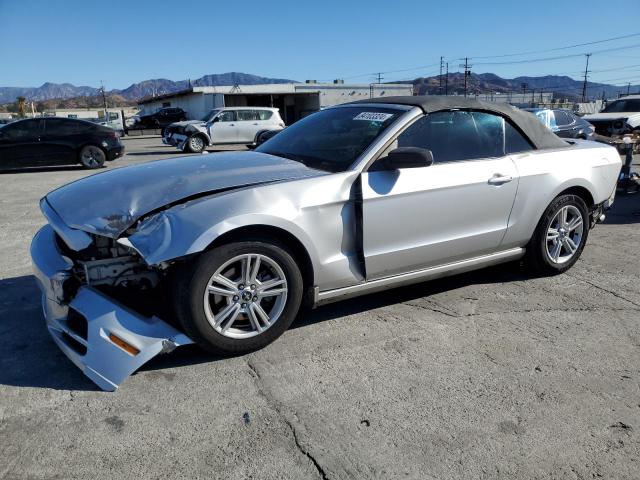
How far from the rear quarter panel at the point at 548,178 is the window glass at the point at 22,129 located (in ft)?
41.0

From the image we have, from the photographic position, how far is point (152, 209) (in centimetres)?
296

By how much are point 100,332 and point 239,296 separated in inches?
30.6

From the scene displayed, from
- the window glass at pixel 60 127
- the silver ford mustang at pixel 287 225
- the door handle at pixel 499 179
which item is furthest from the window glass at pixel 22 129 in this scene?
the door handle at pixel 499 179

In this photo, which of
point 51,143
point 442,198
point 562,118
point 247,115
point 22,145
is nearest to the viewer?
point 442,198

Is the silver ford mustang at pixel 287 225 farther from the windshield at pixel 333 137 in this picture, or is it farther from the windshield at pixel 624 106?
the windshield at pixel 624 106

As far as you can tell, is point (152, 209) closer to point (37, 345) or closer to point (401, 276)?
point (37, 345)

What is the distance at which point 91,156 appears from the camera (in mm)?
13289

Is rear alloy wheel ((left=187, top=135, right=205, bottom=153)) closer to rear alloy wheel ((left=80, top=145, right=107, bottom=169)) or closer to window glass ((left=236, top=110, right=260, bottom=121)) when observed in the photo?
window glass ((left=236, top=110, right=260, bottom=121))

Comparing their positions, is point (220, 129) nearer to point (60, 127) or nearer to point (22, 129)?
point (60, 127)


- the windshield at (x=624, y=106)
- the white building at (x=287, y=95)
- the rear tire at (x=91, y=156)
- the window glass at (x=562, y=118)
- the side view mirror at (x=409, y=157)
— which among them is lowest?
the rear tire at (x=91, y=156)

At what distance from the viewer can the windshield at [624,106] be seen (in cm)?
1759

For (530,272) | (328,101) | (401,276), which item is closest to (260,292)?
(401,276)

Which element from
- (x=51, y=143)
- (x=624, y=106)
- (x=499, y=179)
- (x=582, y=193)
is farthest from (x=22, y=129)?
(x=624, y=106)

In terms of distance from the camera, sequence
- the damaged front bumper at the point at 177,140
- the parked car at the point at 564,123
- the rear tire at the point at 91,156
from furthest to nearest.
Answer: the damaged front bumper at the point at 177,140 < the rear tire at the point at 91,156 < the parked car at the point at 564,123
